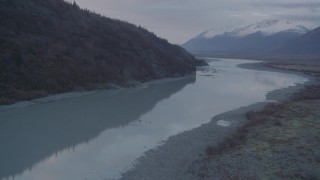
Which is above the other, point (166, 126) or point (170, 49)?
point (170, 49)

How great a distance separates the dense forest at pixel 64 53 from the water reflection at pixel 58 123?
3544 mm

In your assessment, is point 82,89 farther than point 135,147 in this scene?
Yes

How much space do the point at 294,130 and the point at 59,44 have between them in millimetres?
35462

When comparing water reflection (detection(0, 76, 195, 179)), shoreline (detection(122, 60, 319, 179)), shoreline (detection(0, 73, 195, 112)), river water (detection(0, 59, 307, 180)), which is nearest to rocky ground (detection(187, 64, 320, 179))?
shoreline (detection(122, 60, 319, 179))

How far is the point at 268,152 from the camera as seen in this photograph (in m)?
21.2

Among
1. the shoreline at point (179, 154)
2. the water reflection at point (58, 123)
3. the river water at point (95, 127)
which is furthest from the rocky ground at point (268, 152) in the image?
the water reflection at point (58, 123)

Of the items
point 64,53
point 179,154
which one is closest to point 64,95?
Result: point 64,53

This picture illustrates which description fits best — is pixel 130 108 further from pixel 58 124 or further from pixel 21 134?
pixel 21 134

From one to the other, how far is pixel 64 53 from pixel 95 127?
2618 centimetres

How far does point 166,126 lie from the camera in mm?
30516

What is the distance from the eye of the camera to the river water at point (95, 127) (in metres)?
20.1

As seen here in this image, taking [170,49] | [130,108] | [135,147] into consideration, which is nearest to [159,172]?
[135,147]

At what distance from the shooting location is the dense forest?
43.5 m

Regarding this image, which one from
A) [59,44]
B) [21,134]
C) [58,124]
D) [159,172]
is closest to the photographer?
[159,172]
